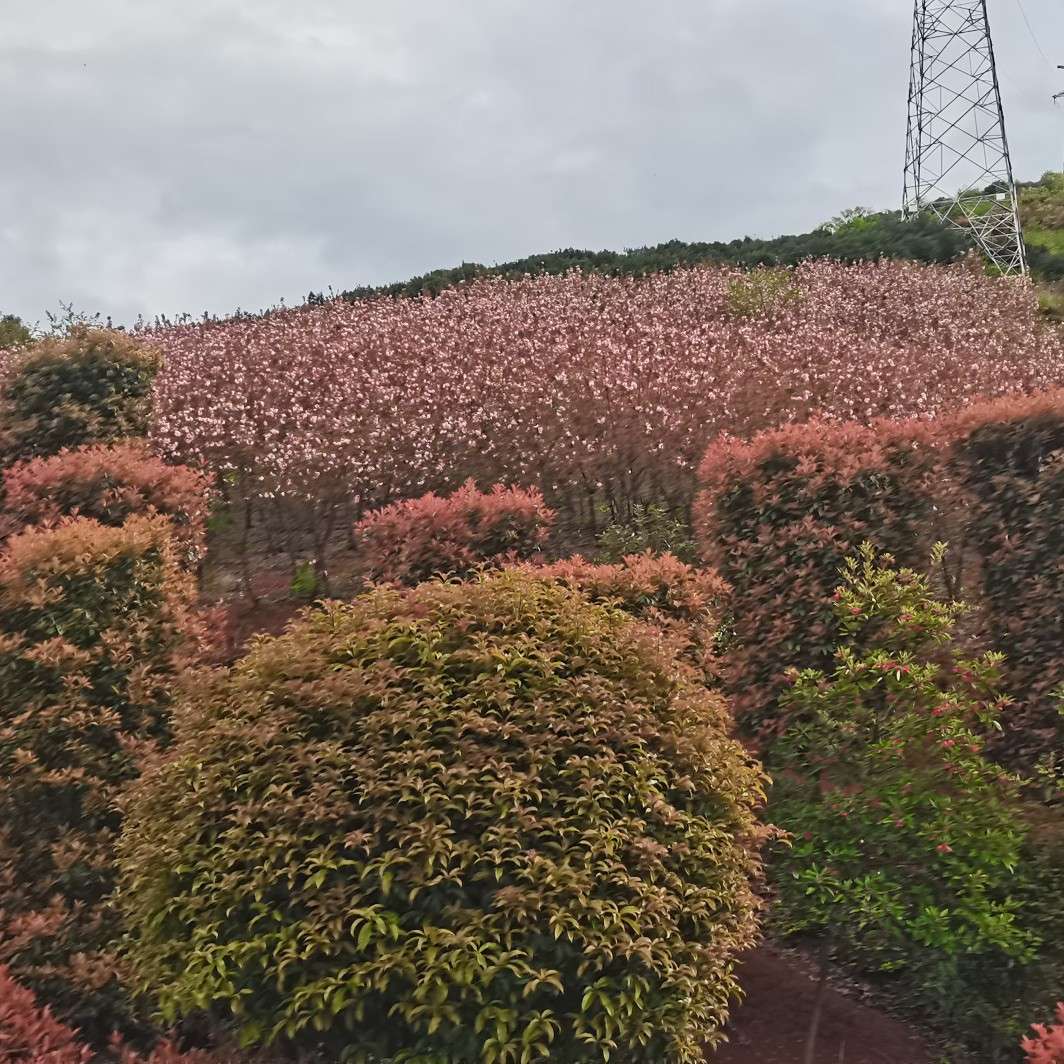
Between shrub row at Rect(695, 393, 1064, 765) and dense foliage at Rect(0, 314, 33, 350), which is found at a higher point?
dense foliage at Rect(0, 314, 33, 350)

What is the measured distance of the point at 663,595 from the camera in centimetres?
500

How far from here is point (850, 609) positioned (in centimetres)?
462

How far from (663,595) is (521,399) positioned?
4.58 m

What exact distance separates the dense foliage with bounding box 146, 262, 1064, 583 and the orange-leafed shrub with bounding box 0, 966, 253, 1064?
5.39 m

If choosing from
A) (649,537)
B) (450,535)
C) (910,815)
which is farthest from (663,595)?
(649,537)

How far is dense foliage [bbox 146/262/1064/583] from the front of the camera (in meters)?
8.86

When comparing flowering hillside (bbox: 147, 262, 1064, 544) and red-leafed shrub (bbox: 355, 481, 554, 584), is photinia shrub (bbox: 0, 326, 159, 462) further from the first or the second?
red-leafed shrub (bbox: 355, 481, 554, 584)

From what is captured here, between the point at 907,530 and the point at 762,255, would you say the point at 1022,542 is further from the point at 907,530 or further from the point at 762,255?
the point at 762,255

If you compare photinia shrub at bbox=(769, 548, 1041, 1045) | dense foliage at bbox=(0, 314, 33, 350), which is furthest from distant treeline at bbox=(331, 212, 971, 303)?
photinia shrub at bbox=(769, 548, 1041, 1045)

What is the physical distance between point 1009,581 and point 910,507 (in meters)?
0.65

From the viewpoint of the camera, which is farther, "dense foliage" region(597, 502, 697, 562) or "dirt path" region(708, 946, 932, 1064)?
"dense foliage" region(597, 502, 697, 562)

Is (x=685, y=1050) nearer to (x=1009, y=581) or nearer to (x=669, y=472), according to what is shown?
(x=1009, y=581)

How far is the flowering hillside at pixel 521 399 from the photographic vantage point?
29.1 ft

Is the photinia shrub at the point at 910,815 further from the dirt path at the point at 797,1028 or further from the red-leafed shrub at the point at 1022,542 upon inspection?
the red-leafed shrub at the point at 1022,542
